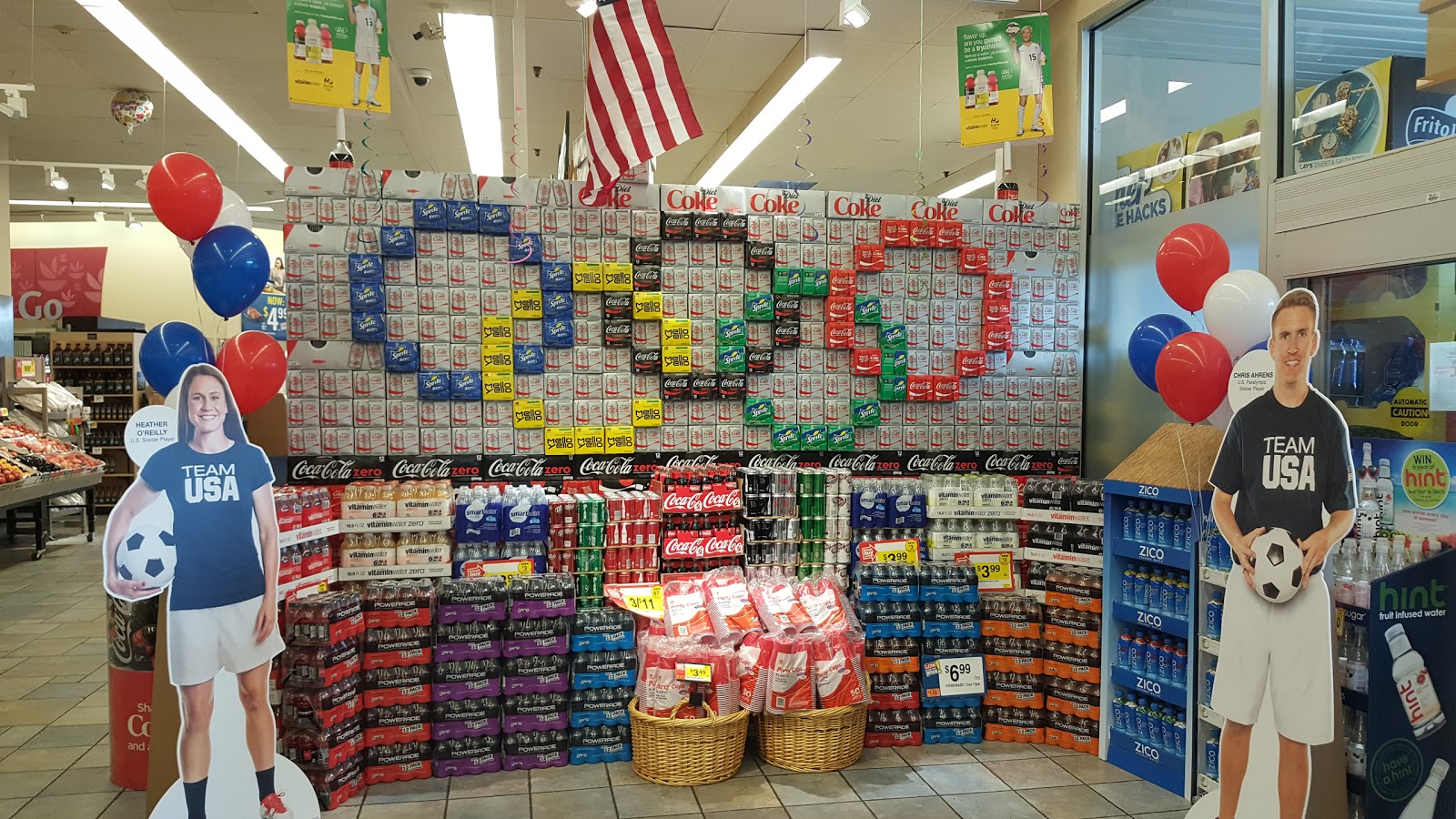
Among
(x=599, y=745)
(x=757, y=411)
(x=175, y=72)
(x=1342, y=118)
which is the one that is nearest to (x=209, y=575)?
(x=599, y=745)

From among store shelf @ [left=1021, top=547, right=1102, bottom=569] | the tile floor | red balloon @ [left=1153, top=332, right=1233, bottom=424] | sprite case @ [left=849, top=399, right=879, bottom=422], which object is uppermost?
red balloon @ [left=1153, top=332, right=1233, bottom=424]

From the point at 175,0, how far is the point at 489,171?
21.4 feet

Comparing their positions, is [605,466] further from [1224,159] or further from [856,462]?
[1224,159]

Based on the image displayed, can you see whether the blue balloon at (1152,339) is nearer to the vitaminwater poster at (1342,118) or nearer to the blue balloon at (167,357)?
the vitaminwater poster at (1342,118)

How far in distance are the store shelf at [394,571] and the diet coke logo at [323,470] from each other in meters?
0.75

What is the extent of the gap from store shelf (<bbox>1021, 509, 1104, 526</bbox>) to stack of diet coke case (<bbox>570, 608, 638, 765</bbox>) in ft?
8.14

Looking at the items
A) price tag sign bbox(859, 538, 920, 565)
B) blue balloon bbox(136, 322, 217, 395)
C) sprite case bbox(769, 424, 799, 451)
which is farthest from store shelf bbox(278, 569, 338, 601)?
price tag sign bbox(859, 538, 920, 565)

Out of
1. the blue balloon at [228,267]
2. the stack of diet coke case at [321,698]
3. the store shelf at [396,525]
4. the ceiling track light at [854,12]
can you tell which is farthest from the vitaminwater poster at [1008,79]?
the stack of diet coke case at [321,698]

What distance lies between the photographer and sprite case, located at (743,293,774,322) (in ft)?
20.0

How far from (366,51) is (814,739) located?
4.63 metres

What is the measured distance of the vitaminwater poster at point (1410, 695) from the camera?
337 centimetres

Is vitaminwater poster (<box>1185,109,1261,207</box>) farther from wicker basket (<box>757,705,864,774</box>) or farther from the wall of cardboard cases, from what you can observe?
wicker basket (<box>757,705,864,774</box>)

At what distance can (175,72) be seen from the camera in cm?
903

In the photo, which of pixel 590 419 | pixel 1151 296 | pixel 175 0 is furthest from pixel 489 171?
pixel 1151 296
